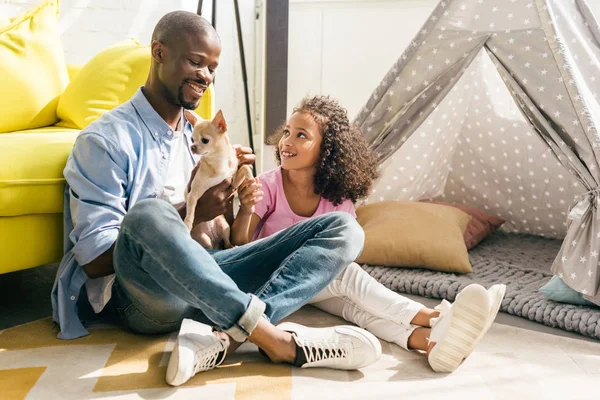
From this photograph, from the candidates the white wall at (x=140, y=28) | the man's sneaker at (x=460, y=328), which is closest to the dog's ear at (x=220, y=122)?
the man's sneaker at (x=460, y=328)

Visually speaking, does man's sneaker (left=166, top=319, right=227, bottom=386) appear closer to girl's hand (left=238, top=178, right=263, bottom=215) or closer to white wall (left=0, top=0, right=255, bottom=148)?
girl's hand (left=238, top=178, right=263, bottom=215)

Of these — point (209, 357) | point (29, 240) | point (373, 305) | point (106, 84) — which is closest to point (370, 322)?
point (373, 305)

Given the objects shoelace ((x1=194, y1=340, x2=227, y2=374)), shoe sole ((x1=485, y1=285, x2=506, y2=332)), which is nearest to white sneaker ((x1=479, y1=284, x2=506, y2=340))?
shoe sole ((x1=485, y1=285, x2=506, y2=332))

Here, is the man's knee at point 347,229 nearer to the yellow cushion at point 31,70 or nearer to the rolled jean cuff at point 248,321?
the rolled jean cuff at point 248,321

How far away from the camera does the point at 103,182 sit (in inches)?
57.5

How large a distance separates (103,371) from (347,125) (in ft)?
3.45

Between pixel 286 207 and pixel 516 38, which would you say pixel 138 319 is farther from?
pixel 516 38

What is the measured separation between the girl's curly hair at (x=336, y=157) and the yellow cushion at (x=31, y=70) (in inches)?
35.8

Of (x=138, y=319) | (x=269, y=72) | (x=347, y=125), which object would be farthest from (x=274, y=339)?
(x=269, y=72)

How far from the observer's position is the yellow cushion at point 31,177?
5.03ft

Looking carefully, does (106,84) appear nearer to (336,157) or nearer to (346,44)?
(336,157)

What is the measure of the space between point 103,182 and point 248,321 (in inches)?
19.3

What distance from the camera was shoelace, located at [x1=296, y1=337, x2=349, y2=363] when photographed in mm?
1398

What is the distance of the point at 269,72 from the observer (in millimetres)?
3322
